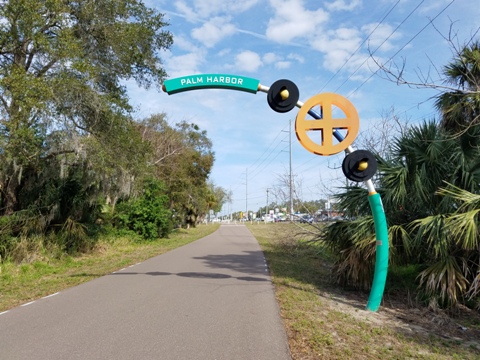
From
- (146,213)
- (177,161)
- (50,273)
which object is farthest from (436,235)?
(177,161)

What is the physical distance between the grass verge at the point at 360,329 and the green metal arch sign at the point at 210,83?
450 cm

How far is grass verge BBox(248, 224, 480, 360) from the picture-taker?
510 centimetres

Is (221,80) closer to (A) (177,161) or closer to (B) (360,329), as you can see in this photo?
(B) (360,329)

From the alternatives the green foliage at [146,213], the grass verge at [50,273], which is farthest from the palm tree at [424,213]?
the green foliage at [146,213]

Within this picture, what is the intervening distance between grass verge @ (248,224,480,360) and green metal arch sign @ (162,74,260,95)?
450 cm

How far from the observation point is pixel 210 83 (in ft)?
26.1

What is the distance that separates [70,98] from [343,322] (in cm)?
1002

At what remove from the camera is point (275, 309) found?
282 inches

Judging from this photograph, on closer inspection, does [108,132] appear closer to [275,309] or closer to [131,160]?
[131,160]

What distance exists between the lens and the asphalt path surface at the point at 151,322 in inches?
190

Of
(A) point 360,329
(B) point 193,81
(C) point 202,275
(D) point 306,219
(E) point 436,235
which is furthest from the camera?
(D) point 306,219

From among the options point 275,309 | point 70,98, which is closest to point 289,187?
point 275,309

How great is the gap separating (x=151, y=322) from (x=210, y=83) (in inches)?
186

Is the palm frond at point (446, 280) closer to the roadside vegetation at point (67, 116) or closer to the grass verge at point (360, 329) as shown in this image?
the grass verge at point (360, 329)
